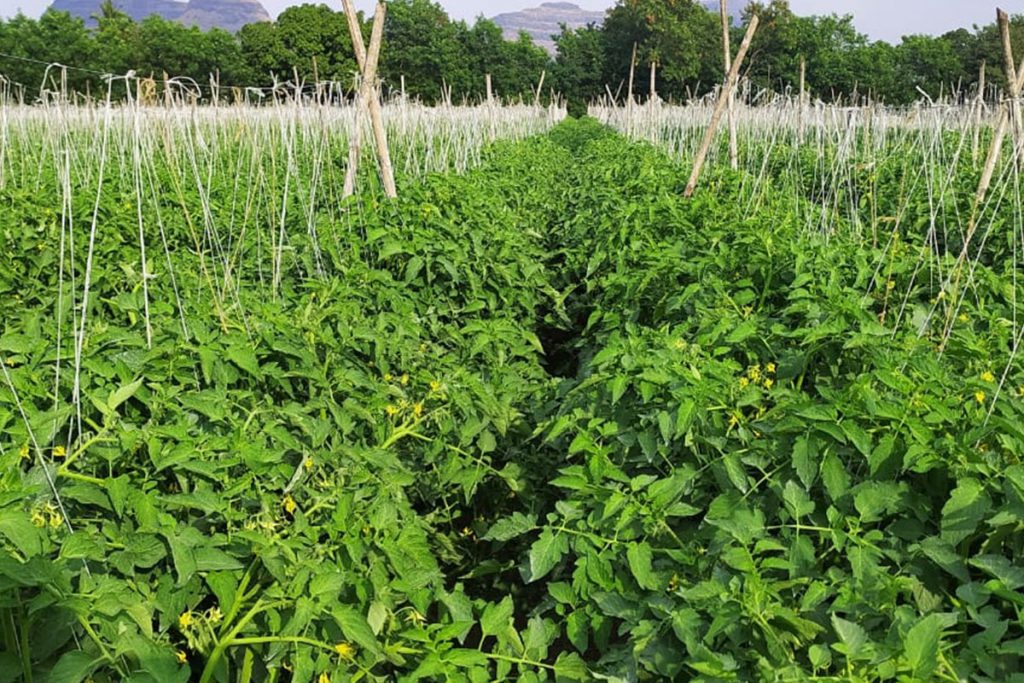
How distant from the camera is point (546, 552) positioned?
6.35 feet

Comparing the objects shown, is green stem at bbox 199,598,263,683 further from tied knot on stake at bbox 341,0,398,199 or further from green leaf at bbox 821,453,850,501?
tied knot on stake at bbox 341,0,398,199

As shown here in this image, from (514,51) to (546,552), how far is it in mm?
46931

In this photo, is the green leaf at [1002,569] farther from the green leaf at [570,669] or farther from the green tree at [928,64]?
the green tree at [928,64]

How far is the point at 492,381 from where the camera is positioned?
125 inches

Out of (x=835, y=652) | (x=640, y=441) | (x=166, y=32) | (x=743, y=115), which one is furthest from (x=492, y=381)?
(x=166, y=32)

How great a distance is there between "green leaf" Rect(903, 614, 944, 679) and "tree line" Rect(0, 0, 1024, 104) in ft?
119

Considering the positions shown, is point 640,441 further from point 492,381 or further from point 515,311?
point 515,311

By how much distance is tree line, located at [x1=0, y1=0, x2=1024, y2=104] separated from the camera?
3759cm

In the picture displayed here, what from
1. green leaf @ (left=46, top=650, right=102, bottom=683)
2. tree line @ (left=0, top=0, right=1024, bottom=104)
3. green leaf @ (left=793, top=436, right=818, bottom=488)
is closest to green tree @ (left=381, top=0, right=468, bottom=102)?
tree line @ (left=0, top=0, right=1024, bottom=104)

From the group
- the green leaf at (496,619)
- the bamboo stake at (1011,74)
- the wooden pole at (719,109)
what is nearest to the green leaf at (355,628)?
the green leaf at (496,619)

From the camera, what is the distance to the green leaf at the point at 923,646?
1.48 m

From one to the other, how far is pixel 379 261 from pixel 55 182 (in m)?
3.97

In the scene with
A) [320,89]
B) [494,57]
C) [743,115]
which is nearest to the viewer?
[320,89]

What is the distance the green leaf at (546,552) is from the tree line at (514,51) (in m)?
36.0
